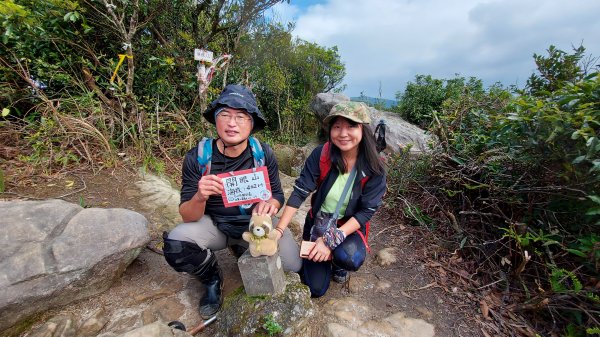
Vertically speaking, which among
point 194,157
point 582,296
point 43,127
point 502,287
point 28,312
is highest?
point 43,127

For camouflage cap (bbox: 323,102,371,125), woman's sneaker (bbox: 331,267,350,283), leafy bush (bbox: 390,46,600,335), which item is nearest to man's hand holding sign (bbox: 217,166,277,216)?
camouflage cap (bbox: 323,102,371,125)

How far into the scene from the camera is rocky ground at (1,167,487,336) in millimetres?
2105

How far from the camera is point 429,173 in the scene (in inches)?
146

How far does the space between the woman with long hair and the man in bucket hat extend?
21cm

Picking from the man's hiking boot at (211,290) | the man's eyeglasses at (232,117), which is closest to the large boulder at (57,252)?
the man's hiking boot at (211,290)

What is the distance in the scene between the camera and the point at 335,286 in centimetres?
258

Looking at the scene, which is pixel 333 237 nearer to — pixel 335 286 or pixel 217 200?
pixel 335 286

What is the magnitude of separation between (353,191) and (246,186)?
2.96 ft

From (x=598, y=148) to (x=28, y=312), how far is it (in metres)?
3.90

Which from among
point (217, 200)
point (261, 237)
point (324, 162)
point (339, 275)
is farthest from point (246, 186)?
point (339, 275)

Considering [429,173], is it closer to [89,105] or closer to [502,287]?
[502,287]

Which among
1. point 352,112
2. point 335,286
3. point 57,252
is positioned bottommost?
point 335,286

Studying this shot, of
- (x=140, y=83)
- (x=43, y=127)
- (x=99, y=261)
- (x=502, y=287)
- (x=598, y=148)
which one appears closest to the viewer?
(x=598, y=148)

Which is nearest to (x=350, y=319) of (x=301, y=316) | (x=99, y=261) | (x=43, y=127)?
(x=301, y=316)
